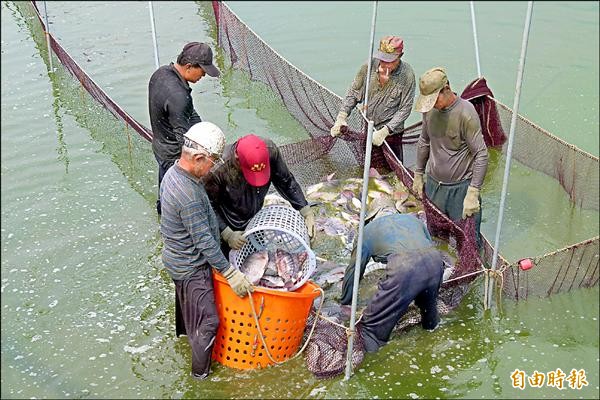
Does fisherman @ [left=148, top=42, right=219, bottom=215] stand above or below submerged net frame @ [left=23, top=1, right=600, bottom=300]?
above

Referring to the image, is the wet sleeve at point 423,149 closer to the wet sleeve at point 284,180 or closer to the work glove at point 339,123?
the work glove at point 339,123

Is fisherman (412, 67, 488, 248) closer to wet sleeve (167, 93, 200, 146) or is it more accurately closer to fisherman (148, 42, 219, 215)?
fisherman (148, 42, 219, 215)

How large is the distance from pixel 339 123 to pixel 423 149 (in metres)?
1.24

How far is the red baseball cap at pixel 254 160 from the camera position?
14.9 ft

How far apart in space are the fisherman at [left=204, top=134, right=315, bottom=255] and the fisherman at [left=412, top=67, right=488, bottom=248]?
1.22 m

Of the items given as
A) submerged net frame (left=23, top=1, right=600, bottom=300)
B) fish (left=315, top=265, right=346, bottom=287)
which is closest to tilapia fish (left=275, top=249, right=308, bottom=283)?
fish (left=315, top=265, right=346, bottom=287)

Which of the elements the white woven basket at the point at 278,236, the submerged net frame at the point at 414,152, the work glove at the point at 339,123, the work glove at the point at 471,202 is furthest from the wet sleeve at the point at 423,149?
the white woven basket at the point at 278,236

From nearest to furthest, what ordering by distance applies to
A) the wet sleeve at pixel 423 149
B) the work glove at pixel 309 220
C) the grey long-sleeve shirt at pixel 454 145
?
1. the work glove at pixel 309 220
2. the grey long-sleeve shirt at pixel 454 145
3. the wet sleeve at pixel 423 149

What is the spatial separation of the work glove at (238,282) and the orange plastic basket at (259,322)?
0.21 feet

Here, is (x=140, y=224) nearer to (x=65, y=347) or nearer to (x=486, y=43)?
(x=65, y=347)

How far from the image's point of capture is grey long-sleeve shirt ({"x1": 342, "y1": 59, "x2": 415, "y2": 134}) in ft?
21.9

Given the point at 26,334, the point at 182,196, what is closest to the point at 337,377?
the point at 182,196

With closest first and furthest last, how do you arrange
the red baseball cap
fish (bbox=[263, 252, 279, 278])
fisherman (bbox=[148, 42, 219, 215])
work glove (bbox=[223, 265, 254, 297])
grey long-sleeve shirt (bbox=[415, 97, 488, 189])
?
work glove (bbox=[223, 265, 254, 297]) → the red baseball cap → fish (bbox=[263, 252, 279, 278]) → grey long-sleeve shirt (bbox=[415, 97, 488, 189]) → fisherman (bbox=[148, 42, 219, 215])

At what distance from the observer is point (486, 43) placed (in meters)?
11.4
